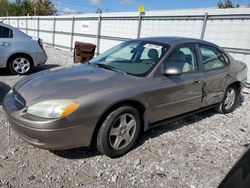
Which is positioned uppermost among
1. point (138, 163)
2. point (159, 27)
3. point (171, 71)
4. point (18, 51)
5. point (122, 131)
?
point (159, 27)

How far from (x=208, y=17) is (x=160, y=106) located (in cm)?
538

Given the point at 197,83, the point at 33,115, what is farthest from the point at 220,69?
the point at 33,115

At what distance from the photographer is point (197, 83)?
3.96m

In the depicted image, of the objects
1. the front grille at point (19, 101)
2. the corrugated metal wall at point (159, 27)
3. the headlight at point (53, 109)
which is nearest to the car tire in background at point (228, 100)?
the corrugated metal wall at point (159, 27)

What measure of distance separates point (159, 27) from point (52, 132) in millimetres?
7719

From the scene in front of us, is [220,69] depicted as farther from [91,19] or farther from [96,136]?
[91,19]

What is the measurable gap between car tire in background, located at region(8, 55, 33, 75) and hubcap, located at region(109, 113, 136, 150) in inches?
206

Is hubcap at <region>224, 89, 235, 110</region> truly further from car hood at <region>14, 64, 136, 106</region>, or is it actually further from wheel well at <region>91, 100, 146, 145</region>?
car hood at <region>14, 64, 136, 106</region>

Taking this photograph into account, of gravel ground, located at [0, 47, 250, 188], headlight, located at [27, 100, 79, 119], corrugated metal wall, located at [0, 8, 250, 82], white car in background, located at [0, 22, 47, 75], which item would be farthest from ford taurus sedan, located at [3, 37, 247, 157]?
white car in background, located at [0, 22, 47, 75]

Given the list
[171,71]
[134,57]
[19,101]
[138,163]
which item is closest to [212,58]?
[171,71]

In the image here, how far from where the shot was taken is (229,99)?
5074mm

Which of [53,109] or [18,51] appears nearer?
[53,109]

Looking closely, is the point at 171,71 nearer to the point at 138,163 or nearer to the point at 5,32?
the point at 138,163

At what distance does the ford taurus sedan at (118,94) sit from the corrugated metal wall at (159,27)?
2.99 meters
